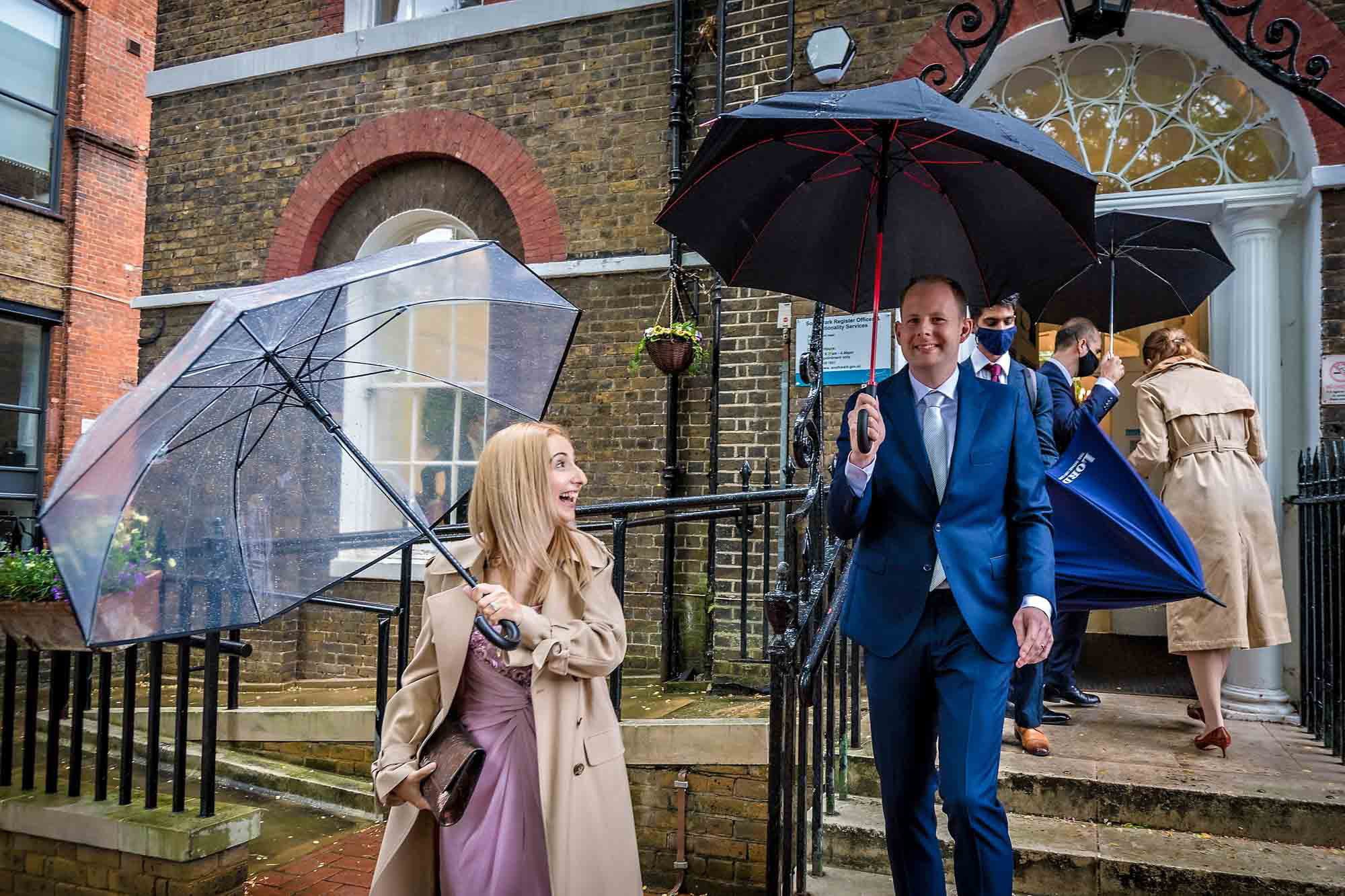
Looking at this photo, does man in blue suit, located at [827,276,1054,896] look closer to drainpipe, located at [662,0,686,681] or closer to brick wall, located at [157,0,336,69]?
drainpipe, located at [662,0,686,681]

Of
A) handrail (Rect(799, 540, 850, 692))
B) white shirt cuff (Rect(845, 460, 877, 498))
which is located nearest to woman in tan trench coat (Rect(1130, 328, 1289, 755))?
handrail (Rect(799, 540, 850, 692))

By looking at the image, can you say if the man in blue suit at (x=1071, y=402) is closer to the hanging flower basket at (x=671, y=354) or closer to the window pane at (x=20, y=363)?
the hanging flower basket at (x=671, y=354)

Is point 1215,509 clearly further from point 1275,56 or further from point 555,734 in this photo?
point 555,734

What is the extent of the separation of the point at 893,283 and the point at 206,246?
24.6 feet

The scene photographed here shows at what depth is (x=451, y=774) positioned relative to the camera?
7.59ft

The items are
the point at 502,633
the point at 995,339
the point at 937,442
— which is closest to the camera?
the point at 502,633

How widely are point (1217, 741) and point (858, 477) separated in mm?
2740

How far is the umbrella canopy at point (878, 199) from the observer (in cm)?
262

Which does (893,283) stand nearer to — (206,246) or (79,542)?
(79,542)

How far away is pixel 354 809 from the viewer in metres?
5.30

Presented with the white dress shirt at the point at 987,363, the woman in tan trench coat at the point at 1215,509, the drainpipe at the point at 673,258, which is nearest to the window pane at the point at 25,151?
the drainpipe at the point at 673,258

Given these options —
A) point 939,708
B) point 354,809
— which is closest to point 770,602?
point 939,708

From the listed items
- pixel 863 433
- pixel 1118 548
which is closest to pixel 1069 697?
pixel 1118 548

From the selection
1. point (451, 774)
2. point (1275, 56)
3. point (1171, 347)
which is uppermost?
point (1275, 56)
